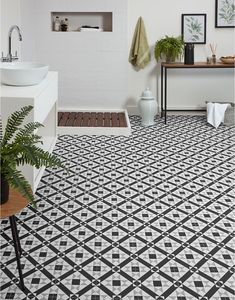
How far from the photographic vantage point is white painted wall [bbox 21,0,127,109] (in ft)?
19.7

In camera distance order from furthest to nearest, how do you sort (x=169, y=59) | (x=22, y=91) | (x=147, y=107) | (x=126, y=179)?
1. (x=169, y=59)
2. (x=147, y=107)
3. (x=126, y=179)
4. (x=22, y=91)

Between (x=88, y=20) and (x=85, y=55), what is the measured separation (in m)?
0.52

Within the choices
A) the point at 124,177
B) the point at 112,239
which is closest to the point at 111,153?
the point at 124,177

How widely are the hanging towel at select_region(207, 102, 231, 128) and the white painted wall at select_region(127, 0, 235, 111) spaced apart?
597 mm

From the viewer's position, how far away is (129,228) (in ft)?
10.2

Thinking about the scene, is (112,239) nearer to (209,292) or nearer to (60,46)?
(209,292)

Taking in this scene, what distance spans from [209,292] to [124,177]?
1731 millimetres

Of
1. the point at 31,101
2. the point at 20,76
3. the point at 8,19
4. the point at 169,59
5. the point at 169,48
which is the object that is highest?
the point at 8,19

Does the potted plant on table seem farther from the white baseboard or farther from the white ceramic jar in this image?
the white baseboard

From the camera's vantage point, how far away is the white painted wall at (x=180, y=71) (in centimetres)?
606

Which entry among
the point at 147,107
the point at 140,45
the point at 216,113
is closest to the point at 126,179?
the point at 147,107

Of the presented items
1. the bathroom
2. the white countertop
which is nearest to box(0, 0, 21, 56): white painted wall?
the bathroom

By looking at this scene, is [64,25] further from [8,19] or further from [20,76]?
[20,76]

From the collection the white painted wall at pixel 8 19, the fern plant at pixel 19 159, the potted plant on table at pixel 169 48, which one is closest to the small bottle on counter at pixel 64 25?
the white painted wall at pixel 8 19
